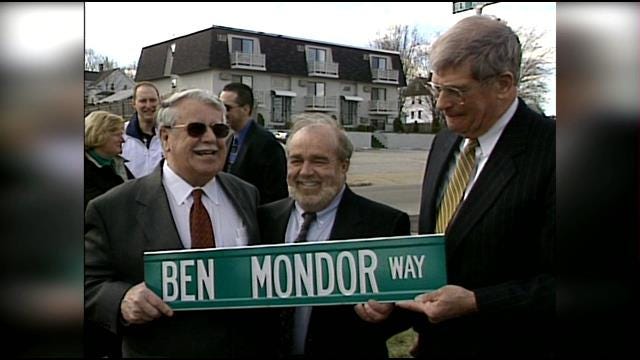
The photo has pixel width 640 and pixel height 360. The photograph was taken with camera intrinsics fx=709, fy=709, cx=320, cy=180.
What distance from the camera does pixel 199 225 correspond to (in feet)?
6.20

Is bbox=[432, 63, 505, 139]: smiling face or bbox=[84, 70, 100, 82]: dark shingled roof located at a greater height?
bbox=[84, 70, 100, 82]: dark shingled roof

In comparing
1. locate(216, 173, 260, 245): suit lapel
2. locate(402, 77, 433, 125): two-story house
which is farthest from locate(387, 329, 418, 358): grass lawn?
locate(402, 77, 433, 125): two-story house

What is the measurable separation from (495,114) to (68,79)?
1103mm

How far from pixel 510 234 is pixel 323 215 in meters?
0.49

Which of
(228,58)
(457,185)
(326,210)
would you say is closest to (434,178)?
(457,185)

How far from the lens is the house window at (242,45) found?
1.85 metres

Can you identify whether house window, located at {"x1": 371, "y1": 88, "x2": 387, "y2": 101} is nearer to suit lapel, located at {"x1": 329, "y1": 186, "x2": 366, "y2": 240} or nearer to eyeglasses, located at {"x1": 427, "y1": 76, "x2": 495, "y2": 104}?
eyeglasses, located at {"x1": 427, "y1": 76, "x2": 495, "y2": 104}

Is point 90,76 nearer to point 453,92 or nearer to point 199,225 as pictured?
point 199,225

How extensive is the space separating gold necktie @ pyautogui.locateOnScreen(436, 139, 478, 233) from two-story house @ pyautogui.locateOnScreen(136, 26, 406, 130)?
0.22 metres

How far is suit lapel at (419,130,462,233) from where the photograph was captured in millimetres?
1878

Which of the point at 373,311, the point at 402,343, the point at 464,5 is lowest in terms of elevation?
the point at 402,343

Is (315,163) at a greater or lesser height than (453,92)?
lesser

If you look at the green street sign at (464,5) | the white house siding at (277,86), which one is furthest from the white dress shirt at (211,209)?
the green street sign at (464,5)

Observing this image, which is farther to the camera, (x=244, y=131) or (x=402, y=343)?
(x=402, y=343)
